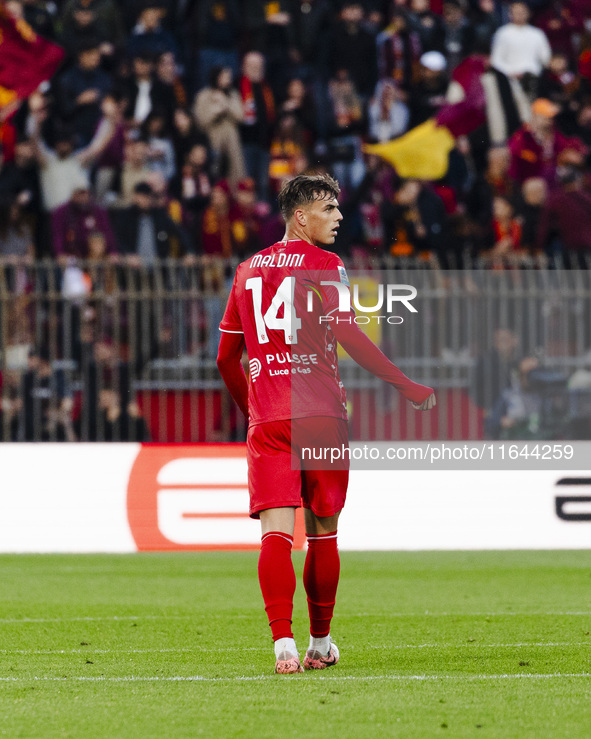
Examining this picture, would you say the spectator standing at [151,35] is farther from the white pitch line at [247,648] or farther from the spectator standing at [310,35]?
the white pitch line at [247,648]

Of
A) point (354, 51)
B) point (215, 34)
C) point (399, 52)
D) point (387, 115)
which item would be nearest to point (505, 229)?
point (387, 115)

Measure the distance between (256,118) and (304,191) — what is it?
31.5ft

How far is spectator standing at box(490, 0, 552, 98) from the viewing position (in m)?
15.4

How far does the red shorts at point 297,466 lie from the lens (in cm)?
514

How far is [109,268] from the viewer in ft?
37.4

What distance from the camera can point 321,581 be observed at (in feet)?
17.5

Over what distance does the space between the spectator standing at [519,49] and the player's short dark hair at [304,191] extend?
10.5m

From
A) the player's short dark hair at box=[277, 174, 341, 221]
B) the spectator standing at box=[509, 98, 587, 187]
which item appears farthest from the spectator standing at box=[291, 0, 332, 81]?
the player's short dark hair at box=[277, 174, 341, 221]

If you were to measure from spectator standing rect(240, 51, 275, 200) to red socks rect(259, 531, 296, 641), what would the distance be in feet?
31.3

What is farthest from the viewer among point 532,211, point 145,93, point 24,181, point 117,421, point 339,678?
point 145,93

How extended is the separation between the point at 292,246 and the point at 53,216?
8579mm

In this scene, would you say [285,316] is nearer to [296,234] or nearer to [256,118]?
[296,234]

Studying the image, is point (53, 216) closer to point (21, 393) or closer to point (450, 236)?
point (21, 393)

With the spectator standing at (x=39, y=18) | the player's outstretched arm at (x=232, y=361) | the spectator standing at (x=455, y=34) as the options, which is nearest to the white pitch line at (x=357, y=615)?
the player's outstretched arm at (x=232, y=361)
